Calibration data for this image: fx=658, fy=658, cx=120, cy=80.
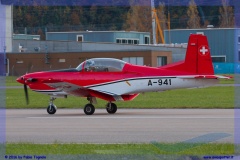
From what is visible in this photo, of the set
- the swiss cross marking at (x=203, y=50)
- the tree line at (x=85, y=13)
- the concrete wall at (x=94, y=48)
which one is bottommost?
the swiss cross marking at (x=203, y=50)

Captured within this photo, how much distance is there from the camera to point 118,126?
15180 mm

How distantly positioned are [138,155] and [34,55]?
4331 cm

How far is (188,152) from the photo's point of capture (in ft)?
32.6

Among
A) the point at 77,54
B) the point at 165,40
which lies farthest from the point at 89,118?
the point at 165,40

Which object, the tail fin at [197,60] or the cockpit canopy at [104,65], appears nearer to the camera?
the tail fin at [197,60]

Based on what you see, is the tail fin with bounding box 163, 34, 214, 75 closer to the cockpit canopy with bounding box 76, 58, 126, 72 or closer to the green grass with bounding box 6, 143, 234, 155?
the cockpit canopy with bounding box 76, 58, 126, 72

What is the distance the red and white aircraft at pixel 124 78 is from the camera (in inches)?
754

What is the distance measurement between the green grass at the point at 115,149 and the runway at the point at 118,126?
998 millimetres

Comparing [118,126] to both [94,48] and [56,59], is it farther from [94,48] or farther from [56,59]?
[94,48]

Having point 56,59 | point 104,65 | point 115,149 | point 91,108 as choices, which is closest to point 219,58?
point 56,59

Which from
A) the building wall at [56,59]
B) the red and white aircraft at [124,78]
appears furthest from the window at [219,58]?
the red and white aircraft at [124,78]

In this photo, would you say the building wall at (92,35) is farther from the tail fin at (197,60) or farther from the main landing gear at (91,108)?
the tail fin at (197,60)

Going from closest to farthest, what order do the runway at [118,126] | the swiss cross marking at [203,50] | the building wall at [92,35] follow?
the runway at [118,126] → the swiss cross marking at [203,50] → the building wall at [92,35]

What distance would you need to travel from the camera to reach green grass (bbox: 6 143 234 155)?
1005cm
